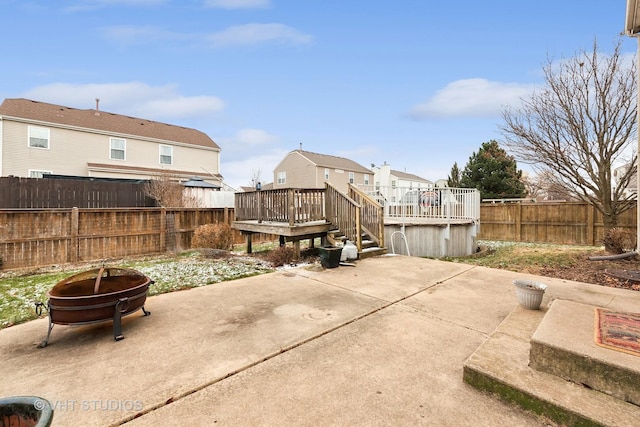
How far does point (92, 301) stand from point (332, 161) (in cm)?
2721

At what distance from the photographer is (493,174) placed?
19.8 m

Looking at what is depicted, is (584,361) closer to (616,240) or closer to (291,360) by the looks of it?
(291,360)

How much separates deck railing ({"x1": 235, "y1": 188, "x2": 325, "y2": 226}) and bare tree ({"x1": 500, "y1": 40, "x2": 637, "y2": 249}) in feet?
23.2

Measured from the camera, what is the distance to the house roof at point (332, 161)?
2712 cm

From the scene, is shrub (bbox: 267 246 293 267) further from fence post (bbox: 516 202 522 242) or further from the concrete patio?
fence post (bbox: 516 202 522 242)

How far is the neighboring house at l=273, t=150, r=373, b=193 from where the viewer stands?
26.4m

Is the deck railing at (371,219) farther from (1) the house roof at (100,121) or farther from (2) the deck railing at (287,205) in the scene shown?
(1) the house roof at (100,121)

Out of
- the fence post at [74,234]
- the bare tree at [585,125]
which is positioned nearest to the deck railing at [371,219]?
the bare tree at [585,125]

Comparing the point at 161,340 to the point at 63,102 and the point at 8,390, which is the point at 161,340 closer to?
the point at 8,390

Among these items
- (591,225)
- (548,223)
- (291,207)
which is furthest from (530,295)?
(548,223)

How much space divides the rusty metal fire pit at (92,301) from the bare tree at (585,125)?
1105 centimetres

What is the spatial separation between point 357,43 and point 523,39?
5514 mm

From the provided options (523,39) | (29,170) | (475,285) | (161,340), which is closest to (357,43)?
(523,39)

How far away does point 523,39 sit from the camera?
30.2 feet
